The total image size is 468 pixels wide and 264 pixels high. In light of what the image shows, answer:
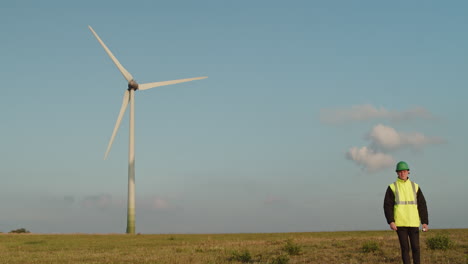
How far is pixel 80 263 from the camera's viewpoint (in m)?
24.7

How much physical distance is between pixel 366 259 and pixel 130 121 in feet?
184

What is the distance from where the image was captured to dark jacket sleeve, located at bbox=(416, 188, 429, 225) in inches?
632

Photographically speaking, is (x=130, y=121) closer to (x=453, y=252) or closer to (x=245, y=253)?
(x=245, y=253)

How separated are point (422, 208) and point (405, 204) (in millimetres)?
678

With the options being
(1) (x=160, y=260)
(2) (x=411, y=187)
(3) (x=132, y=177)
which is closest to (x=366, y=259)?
(2) (x=411, y=187)

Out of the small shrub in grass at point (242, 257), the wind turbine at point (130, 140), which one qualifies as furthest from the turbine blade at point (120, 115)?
the small shrub in grass at point (242, 257)

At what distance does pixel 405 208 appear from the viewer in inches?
623

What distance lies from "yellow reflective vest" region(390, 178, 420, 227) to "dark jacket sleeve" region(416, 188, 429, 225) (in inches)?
10.8

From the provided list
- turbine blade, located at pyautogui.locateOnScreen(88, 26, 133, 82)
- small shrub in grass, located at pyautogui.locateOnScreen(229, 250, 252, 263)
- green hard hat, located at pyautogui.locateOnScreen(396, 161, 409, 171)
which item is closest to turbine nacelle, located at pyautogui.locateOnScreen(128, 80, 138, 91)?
turbine blade, located at pyautogui.locateOnScreen(88, 26, 133, 82)

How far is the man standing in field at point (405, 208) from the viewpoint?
51.8ft

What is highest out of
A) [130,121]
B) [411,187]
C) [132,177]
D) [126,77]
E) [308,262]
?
[126,77]

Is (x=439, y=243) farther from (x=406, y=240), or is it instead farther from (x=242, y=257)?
(x=242, y=257)

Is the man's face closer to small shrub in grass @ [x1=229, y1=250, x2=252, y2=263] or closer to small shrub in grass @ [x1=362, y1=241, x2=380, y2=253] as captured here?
small shrub in grass @ [x1=362, y1=241, x2=380, y2=253]

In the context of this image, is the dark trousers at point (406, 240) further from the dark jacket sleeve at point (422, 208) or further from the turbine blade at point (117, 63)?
the turbine blade at point (117, 63)
